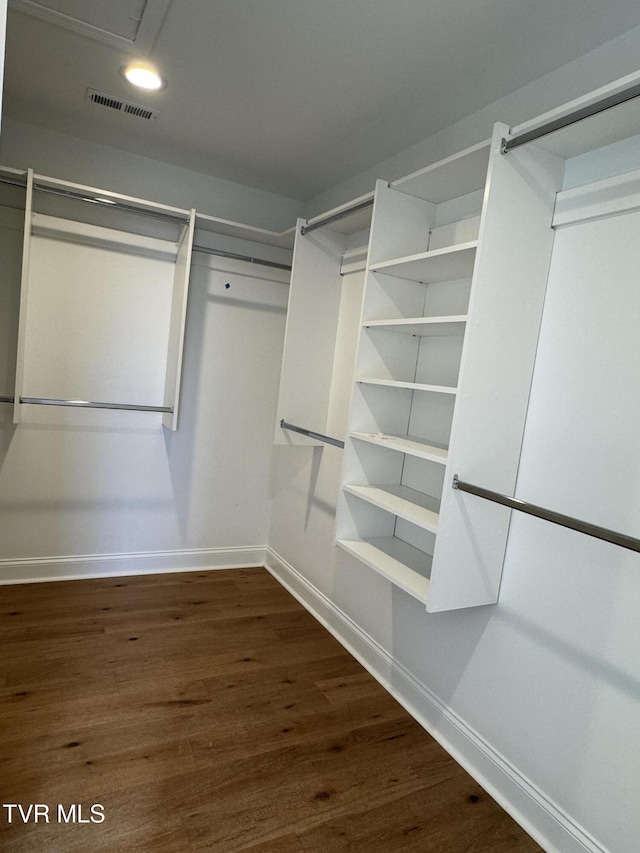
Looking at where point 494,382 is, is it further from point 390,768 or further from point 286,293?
point 286,293

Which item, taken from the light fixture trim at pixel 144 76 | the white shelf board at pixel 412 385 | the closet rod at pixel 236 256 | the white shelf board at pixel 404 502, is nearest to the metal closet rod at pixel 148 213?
the closet rod at pixel 236 256

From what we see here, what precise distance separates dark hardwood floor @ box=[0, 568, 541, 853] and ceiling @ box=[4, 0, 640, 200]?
262 centimetres

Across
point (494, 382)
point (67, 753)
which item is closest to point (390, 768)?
point (67, 753)

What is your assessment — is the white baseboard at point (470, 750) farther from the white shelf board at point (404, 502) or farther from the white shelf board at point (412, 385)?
the white shelf board at point (412, 385)

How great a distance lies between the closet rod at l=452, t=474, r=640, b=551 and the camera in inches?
54.2

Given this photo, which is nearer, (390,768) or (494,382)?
(494,382)

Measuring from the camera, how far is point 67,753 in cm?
197

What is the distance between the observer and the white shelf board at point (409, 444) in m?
2.00

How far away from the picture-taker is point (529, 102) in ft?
6.77

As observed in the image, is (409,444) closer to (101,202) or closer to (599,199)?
(599,199)

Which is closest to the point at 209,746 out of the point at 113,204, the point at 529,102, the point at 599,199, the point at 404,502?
the point at 404,502

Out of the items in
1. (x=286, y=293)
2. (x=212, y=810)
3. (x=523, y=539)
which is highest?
(x=286, y=293)

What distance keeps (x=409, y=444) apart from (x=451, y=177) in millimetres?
1069

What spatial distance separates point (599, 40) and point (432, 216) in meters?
0.88
